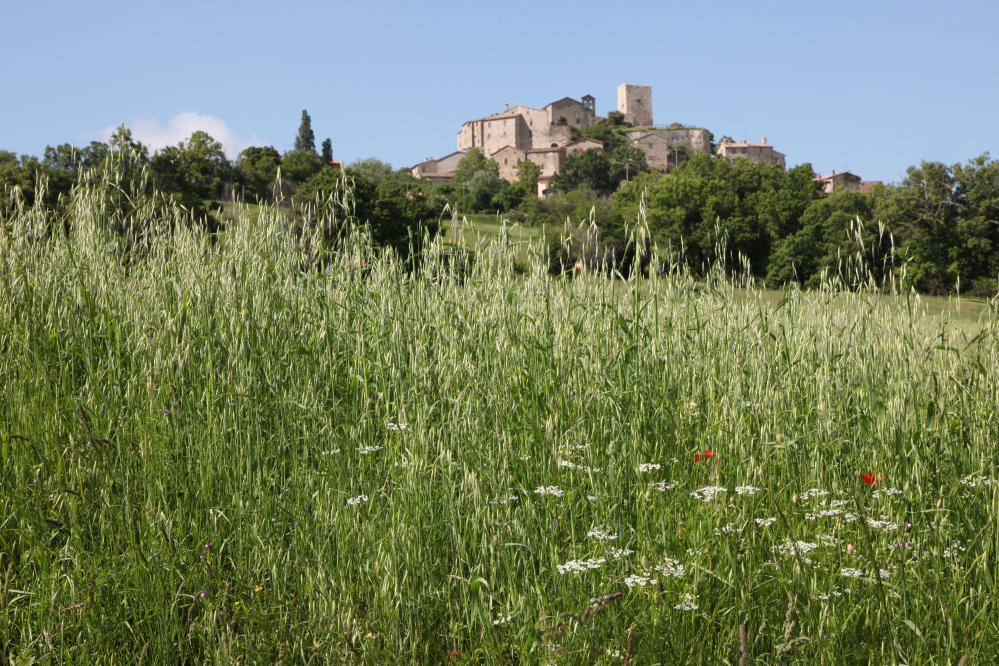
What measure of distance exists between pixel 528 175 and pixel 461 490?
9549 cm

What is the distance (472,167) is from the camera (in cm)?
9931

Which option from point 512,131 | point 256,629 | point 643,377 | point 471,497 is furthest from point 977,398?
point 512,131

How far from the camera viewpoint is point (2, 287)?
2863 mm

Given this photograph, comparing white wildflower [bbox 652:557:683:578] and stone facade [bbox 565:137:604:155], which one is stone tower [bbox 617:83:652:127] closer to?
stone facade [bbox 565:137:604:155]

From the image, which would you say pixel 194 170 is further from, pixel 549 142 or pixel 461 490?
pixel 549 142

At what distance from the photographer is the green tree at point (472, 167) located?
9838 cm

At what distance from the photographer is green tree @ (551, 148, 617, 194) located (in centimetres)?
8890

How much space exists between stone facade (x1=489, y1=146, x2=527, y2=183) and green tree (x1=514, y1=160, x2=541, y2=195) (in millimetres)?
3063

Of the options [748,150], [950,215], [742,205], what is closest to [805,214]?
[742,205]

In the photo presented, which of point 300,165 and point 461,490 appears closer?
point 461,490

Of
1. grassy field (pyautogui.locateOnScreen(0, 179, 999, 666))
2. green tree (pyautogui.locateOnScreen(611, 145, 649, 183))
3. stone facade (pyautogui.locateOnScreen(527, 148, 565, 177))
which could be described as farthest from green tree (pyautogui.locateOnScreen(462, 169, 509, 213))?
grassy field (pyautogui.locateOnScreen(0, 179, 999, 666))

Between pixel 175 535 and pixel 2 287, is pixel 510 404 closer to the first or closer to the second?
pixel 175 535

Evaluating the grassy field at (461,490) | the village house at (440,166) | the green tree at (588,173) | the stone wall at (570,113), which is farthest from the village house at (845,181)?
the grassy field at (461,490)

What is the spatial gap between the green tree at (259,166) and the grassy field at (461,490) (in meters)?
53.8
